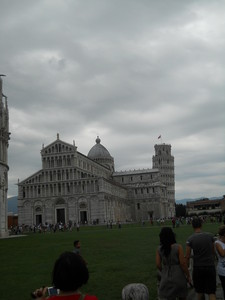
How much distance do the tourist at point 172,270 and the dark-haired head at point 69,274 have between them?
362 cm

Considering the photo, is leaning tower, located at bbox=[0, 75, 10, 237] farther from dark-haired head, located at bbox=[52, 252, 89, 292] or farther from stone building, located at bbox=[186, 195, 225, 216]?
stone building, located at bbox=[186, 195, 225, 216]

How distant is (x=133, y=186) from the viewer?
12175 centimetres

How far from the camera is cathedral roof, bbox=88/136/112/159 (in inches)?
4881

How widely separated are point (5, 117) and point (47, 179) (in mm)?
41842

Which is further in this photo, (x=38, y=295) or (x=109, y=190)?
(x=109, y=190)

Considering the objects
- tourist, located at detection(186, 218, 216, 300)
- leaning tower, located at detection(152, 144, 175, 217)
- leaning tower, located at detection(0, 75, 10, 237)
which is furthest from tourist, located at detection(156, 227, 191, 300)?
leaning tower, located at detection(152, 144, 175, 217)

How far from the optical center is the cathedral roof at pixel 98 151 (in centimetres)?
12398

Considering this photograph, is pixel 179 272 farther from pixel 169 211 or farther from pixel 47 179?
pixel 169 211

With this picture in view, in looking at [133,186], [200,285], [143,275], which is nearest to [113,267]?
[143,275]

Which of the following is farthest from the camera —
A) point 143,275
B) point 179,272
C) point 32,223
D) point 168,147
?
point 168,147

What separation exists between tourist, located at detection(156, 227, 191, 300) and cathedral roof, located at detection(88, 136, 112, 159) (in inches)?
4580

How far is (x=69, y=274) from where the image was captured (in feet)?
12.9

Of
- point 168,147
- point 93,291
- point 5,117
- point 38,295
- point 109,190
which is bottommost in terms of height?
point 93,291

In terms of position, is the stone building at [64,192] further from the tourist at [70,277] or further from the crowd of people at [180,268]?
the tourist at [70,277]
